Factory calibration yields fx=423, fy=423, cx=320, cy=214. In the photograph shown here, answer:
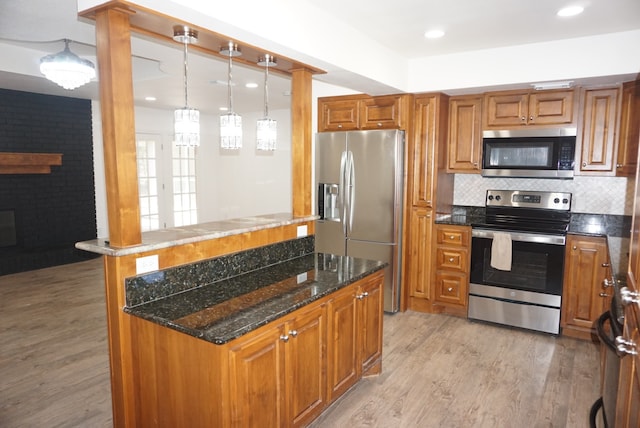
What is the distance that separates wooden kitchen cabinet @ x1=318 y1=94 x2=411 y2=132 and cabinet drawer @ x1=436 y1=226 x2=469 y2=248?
3.63 ft

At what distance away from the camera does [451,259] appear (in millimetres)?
4188

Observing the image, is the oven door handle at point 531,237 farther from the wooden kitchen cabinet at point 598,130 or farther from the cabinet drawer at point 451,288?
the wooden kitchen cabinet at point 598,130

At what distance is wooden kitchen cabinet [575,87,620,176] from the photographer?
11.8ft

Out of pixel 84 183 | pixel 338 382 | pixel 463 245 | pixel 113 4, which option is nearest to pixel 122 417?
pixel 338 382

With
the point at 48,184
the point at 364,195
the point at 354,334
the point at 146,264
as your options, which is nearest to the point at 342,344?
the point at 354,334

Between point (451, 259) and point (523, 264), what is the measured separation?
65cm

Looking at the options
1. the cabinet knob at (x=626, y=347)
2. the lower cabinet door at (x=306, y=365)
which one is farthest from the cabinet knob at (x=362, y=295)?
the cabinet knob at (x=626, y=347)

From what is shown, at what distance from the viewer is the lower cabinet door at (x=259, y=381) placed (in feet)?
5.82

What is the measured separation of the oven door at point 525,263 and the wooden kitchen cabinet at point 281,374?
7.37 ft

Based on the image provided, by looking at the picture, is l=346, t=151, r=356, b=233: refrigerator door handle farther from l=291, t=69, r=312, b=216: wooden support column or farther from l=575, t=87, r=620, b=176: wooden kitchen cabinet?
l=575, t=87, r=620, b=176: wooden kitchen cabinet

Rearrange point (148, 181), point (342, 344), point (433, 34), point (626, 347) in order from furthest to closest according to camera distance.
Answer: point (148, 181), point (433, 34), point (342, 344), point (626, 347)

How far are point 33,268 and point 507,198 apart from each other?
6161mm

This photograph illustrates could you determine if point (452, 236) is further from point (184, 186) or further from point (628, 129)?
point (184, 186)

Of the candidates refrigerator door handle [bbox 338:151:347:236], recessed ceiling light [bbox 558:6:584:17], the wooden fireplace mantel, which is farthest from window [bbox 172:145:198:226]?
recessed ceiling light [bbox 558:6:584:17]
